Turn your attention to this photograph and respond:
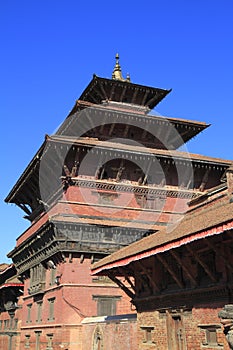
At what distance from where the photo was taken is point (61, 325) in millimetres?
20016

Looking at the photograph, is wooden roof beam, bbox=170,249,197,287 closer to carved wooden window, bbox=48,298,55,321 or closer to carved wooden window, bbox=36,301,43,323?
carved wooden window, bbox=48,298,55,321

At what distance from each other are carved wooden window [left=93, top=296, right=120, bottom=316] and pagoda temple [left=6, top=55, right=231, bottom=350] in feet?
0.15

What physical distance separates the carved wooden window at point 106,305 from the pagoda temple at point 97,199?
47mm

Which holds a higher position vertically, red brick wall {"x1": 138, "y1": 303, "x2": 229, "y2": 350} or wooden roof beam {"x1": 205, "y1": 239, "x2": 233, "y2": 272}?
wooden roof beam {"x1": 205, "y1": 239, "x2": 233, "y2": 272}

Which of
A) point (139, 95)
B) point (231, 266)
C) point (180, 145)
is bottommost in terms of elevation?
point (231, 266)

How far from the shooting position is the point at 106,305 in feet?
68.6

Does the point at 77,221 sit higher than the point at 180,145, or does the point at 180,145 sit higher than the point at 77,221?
the point at 180,145

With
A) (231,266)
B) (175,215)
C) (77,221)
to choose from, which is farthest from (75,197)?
(231,266)

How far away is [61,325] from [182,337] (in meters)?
9.39

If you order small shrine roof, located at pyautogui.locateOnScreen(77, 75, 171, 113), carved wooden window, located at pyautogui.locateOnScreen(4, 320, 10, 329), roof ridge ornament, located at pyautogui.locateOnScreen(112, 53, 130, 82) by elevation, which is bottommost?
carved wooden window, located at pyautogui.locateOnScreen(4, 320, 10, 329)

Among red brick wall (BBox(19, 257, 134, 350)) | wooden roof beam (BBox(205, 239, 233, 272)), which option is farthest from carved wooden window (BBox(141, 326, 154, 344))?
red brick wall (BBox(19, 257, 134, 350))

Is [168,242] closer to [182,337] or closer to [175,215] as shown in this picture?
[182,337]

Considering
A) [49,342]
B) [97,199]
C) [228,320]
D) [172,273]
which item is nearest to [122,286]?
[172,273]

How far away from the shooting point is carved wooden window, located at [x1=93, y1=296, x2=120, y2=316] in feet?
67.8
